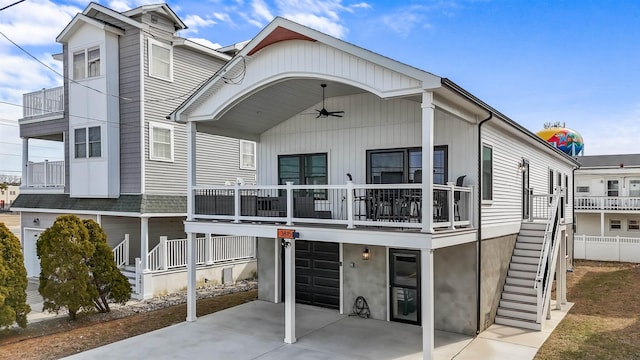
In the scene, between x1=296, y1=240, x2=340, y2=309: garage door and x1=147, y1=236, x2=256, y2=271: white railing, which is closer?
x1=296, y1=240, x2=340, y2=309: garage door

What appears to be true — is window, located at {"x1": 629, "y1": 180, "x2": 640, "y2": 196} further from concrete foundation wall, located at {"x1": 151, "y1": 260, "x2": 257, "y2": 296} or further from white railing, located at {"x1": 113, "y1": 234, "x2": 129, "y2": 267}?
white railing, located at {"x1": 113, "y1": 234, "x2": 129, "y2": 267}

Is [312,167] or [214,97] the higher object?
[214,97]

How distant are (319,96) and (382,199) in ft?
11.7

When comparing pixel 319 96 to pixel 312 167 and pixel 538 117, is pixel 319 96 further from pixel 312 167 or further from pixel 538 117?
pixel 538 117

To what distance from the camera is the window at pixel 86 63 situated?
15891 mm

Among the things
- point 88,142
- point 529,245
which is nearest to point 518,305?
point 529,245

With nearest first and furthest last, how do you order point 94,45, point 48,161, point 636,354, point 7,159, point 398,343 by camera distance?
1. point 636,354
2. point 398,343
3. point 94,45
4. point 48,161
5. point 7,159

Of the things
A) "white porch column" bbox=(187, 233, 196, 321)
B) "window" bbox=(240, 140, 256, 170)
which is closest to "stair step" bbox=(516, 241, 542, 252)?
"white porch column" bbox=(187, 233, 196, 321)

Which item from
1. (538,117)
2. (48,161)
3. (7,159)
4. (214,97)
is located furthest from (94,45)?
(7,159)

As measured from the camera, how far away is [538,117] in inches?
1732

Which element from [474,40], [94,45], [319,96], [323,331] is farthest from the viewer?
[474,40]

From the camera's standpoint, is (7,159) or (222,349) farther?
(7,159)

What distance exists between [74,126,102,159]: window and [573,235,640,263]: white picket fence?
22505 millimetres

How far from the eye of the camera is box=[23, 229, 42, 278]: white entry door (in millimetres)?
18172
